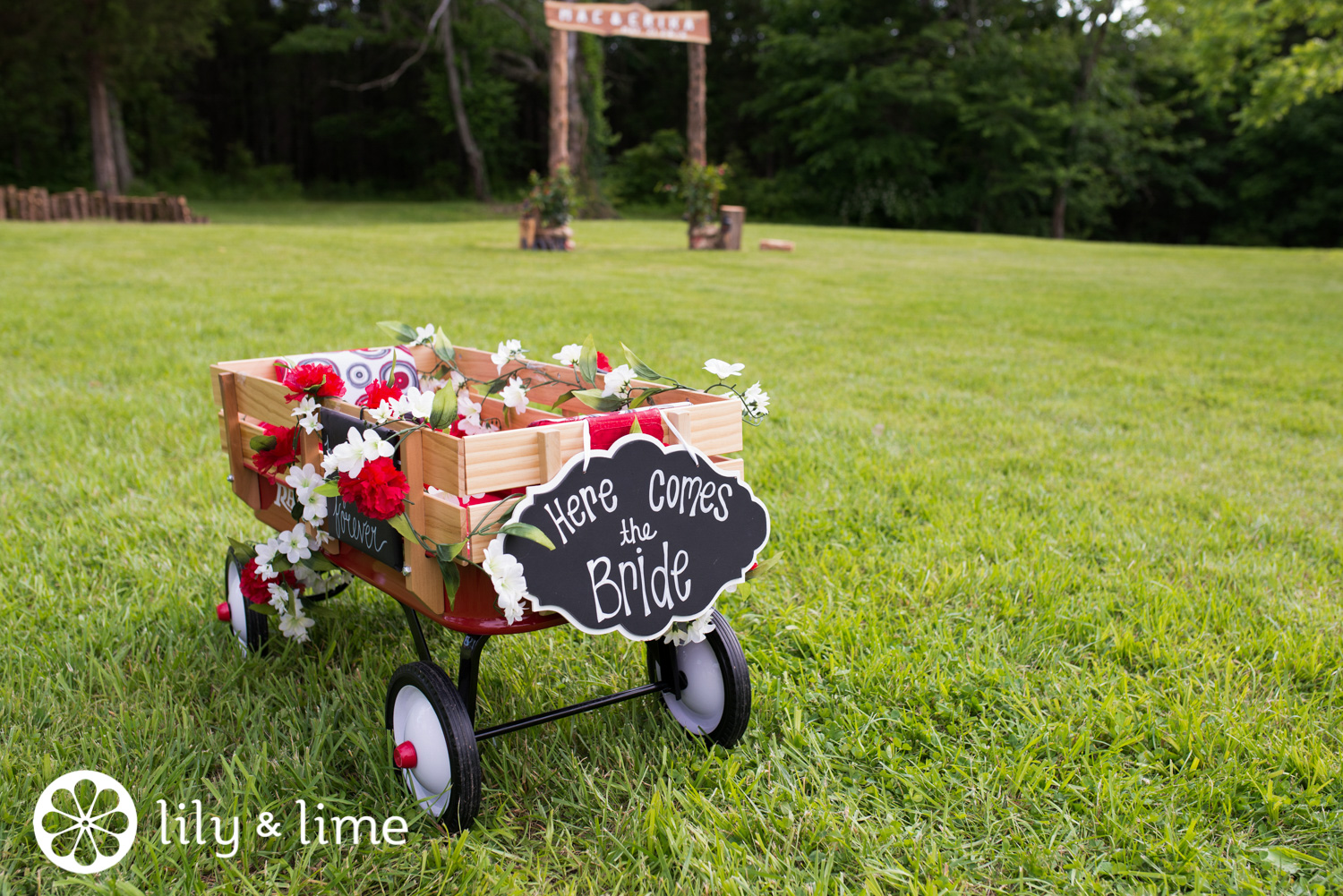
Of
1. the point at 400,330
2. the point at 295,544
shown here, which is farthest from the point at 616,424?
the point at 400,330

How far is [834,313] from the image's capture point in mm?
8328

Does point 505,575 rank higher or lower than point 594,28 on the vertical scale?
lower

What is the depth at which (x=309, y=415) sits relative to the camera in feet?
6.11

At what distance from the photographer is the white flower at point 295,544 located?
1.89m

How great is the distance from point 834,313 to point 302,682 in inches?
269

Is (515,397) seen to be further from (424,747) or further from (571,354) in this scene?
(424,747)

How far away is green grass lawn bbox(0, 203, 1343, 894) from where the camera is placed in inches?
63.3

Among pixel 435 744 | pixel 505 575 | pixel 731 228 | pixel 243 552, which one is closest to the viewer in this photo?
pixel 505 575

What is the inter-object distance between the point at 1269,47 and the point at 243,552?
15.7m

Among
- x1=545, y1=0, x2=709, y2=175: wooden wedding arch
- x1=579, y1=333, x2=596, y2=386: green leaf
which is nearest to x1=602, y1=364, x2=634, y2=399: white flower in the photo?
x1=579, y1=333, x2=596, y2=386: green leaf

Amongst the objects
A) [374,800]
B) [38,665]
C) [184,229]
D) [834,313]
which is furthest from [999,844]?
[184,229]

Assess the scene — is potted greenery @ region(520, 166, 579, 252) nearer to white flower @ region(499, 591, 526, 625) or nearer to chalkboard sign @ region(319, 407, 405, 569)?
chalkboard sign @ region(319, 407, 405, 569)

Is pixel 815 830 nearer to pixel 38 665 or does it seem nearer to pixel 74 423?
pixel 38 665

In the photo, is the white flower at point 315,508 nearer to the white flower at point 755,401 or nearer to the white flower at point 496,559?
the white flower at point 496,559
